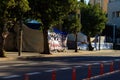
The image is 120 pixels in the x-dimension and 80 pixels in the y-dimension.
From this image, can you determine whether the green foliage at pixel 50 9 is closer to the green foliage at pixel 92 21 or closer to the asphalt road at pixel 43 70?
the asphalt road at pixel 43 70

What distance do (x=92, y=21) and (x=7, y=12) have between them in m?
31.2

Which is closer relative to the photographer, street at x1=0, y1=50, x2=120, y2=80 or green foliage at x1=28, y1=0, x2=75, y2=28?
street at x1=0, y1=50, x2=120, y2=80

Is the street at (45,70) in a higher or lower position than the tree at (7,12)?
lower

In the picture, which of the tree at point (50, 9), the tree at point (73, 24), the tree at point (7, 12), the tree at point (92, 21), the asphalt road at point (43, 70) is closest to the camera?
the asphalt road at point (43, 70)

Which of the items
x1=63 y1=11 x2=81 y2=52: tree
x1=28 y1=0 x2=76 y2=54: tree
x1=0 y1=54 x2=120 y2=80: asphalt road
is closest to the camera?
x1=0 y1=54 x2=120 y2=80: asphalt road

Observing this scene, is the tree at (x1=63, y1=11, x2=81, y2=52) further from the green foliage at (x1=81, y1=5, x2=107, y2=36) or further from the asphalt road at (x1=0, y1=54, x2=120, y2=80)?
the asphalt road at (x1=0, y1=54, x2=120, y2=80)

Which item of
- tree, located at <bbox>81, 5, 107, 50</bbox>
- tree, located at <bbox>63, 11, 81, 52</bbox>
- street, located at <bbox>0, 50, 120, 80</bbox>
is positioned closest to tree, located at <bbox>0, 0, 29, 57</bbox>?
street, located at <bbox>0, 50, 120, 80</bbox>

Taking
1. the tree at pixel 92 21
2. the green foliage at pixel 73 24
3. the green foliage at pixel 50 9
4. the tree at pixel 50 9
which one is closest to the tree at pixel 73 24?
the green foliage at pixel 73 24

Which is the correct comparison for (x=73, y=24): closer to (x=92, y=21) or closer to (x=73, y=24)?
(x=73, y=24)

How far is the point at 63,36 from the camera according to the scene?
55.8m

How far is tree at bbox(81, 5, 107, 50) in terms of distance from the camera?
2516 inches

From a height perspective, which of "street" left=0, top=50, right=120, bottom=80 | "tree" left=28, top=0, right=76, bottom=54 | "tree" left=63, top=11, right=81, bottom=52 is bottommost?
"street" left=0, top=50, right=120, bottom=80

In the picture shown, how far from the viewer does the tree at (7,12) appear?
34125mm

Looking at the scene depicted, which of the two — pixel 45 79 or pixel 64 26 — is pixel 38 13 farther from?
pixel 45 79
